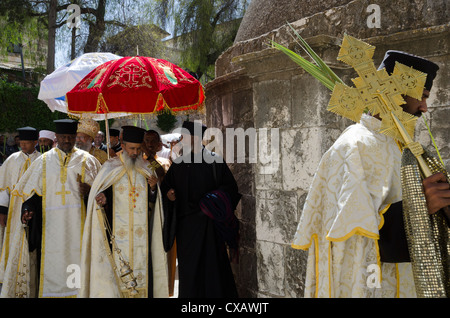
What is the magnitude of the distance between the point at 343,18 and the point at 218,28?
15.8 meters

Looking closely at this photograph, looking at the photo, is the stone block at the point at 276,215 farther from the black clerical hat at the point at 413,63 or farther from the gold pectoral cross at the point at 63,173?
the gold pectoral cross at the point at 63,173

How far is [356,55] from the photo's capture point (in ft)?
8.02

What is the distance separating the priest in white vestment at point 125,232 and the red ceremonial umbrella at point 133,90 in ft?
1.17

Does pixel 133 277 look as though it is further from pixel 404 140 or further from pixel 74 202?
pixel 404 140

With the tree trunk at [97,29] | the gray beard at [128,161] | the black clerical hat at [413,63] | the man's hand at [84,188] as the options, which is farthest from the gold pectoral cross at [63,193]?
the tree trunk at [97,29]

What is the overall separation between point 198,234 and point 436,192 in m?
3.02

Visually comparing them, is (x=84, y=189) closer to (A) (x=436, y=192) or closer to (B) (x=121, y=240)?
(B) (x=121, y=240)

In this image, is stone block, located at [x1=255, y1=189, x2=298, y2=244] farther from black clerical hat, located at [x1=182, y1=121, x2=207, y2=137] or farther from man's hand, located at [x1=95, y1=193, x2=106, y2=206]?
man's hand, located at [x1=95, y1=193, x2=106, y2=206]

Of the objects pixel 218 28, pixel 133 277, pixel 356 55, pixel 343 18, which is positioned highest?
pixel 218 28

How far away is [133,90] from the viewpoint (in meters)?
4.43

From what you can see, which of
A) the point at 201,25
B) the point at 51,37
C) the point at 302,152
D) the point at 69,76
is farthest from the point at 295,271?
the point at 51,37
